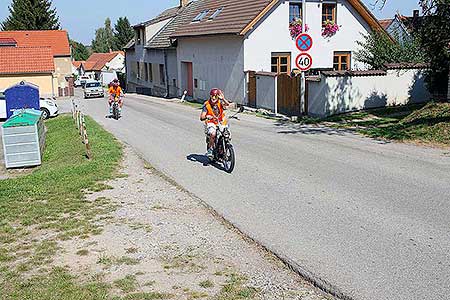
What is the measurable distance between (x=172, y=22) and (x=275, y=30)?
1874 centimetres

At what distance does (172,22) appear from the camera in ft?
143

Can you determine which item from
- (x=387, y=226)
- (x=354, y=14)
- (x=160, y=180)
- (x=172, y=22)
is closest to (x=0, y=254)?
(x=160, y=180)

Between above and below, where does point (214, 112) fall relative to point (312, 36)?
below

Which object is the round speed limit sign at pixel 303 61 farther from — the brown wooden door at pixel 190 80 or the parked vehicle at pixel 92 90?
the parked vehicle at pixel 92 90

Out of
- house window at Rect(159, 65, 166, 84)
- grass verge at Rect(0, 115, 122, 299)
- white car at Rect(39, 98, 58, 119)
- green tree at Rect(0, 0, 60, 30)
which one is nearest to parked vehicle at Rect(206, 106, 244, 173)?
grass verge at Rect(0, 115, 122, 299)

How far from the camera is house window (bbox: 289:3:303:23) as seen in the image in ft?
88.2

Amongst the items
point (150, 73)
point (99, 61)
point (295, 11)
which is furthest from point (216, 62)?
point (99, 61)

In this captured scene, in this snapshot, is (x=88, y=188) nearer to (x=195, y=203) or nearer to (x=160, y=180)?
(x=160, y=180)

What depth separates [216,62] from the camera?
30188 millimetres

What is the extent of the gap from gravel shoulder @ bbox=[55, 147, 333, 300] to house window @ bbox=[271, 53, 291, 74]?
19.9 meters

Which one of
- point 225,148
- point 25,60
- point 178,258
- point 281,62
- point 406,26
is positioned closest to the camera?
point 178,258

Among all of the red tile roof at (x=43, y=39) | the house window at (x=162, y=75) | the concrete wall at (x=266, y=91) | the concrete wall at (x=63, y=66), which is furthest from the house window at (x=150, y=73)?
the concrete wall at (x=266, y=91)

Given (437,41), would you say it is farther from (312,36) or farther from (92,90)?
(92,90)

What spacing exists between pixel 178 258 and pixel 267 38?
22.0 metres
